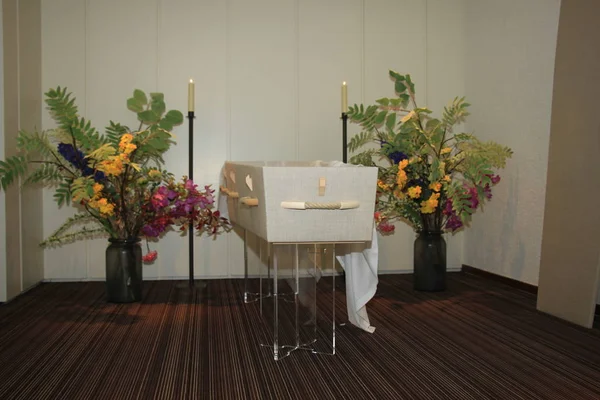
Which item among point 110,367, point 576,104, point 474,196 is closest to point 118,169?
point 110,367

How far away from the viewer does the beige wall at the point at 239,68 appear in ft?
13.7

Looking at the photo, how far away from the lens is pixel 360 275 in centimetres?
274

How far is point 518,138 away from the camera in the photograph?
393cm

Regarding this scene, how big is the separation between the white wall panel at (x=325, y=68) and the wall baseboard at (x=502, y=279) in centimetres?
127

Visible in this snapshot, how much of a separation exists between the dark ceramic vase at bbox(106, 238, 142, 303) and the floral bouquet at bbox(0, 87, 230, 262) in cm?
7

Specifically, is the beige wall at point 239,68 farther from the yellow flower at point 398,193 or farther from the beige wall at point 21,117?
the yellow flower at point 398,193

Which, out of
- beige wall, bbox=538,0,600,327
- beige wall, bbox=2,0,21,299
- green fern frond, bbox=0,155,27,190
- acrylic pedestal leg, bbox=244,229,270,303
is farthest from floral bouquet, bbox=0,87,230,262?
beige wall, bbox=538,0,600,327

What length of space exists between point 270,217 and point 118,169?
1.34m

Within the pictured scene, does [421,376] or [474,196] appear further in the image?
[474,196]

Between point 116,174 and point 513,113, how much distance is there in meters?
2.51

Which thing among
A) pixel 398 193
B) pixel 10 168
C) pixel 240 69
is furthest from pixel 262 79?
pixel 10 168

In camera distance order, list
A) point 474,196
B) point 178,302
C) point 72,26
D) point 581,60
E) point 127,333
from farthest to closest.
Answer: point 72,26 < point 474,196 < point 178,302 < point 581,60 < point 127,333

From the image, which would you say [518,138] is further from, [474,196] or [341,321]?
[341,321]

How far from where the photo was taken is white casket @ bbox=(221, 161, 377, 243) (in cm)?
220
